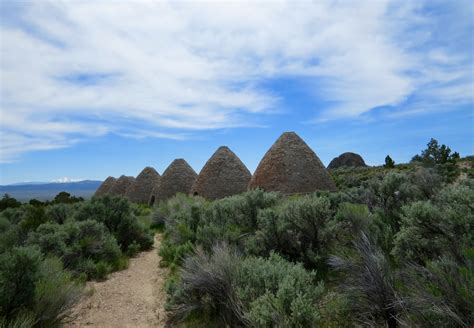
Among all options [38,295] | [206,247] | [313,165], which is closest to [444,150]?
[313,165]

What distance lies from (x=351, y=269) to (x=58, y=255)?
5943mm

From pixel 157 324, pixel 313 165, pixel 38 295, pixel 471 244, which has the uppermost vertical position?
pixel 313 165

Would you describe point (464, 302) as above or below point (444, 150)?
below

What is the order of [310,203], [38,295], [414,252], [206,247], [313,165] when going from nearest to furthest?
[414,252] < [38,295] < [310,203] < [206,247] < [313,165]

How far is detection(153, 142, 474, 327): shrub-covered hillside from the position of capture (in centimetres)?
Result: 271

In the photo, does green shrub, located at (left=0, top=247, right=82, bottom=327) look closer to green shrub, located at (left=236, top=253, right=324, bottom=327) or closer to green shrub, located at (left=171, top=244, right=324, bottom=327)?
green shrub, located at (left=171, top=244, right=324, bottom=327)

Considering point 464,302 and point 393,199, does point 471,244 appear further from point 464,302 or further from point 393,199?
point 393,199

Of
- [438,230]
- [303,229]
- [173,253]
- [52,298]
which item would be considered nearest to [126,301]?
[52,298]

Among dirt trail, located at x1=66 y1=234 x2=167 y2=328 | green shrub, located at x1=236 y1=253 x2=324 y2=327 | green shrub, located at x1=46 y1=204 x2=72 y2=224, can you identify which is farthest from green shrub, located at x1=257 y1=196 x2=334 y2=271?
Result: green shrub, located at x1=46 y1=204 x2=72 y2=224

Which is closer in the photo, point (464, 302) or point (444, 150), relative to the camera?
point (464, 302)

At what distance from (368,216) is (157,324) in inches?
141

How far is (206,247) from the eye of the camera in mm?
6703

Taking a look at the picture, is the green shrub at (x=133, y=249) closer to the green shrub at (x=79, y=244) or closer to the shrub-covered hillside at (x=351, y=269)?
the green shrub at (x=79, y=244)

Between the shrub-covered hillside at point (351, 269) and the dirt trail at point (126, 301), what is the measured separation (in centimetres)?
58
